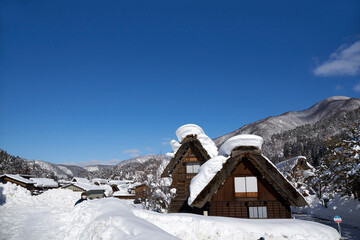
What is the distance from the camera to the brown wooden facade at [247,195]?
630 inches

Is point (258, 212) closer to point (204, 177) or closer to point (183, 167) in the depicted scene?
point (204, 177)

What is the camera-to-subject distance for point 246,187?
1661 cm

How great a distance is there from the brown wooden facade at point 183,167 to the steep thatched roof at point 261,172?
7146 millimetres

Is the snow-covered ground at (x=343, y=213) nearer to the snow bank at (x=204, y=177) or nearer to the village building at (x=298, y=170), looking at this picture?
the snow bank at (x=204, y=177)

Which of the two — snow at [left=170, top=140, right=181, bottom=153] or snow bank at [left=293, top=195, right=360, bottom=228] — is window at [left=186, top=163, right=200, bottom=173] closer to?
snow at [left=170, top=140, right=181, bottom=153]

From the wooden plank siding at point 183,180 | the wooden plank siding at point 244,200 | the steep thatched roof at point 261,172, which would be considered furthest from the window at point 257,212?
the wooden plank siding at point 183,180

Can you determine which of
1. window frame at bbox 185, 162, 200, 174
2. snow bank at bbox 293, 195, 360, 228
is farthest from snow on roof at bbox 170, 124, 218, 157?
snow bank at bbox 293, 195, 360, 228

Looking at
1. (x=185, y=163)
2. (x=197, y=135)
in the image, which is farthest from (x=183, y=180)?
(x=197, y=135)

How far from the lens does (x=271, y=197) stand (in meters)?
16.5

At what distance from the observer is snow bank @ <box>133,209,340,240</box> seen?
Answer: 11344 millimetres

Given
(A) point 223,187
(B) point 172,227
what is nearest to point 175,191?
(A) point 223,187

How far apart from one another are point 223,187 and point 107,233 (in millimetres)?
10884

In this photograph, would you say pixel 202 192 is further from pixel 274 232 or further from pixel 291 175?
pixel 291 175

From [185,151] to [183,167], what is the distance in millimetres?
1543
